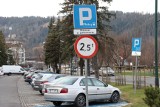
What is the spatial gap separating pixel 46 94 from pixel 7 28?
572ft

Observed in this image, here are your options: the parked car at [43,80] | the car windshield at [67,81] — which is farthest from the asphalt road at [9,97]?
the car windshield at [67,81]

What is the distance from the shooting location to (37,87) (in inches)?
1092

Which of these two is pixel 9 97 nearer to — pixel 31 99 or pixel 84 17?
pixel 31 99

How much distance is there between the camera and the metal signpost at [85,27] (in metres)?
10.6

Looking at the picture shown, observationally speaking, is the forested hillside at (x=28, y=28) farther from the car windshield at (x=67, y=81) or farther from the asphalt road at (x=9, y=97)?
the car windshield at (x=67, y=81)

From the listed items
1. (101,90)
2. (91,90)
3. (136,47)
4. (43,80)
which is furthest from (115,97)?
(43,80)

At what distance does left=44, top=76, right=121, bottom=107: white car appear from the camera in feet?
57.4

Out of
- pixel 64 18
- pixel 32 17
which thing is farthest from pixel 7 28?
pixel 64 18

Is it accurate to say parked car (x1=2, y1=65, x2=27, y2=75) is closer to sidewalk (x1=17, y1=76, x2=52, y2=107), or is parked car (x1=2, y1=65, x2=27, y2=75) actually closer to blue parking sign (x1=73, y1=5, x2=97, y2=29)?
sidewalk (x1=17, y1=76, x2=52, y2=107)

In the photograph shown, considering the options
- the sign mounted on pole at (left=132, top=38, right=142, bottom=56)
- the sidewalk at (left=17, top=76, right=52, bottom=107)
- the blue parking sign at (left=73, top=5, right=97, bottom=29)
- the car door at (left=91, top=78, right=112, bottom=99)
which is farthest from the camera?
the sign mounted on pole at (left=132, top=38, right=142, bottom=56)

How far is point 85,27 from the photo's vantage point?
1066cm

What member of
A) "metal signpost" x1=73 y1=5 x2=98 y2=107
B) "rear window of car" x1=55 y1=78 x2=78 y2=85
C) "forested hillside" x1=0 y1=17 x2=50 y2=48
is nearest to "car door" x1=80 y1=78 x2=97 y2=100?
"rear window of car" x1=55 y1=78 x2=78 y2=85

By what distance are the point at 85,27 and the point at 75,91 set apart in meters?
7.45

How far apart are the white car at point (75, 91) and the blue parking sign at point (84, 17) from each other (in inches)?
287
